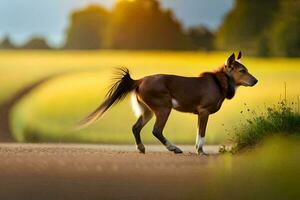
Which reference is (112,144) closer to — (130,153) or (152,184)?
(130,153)

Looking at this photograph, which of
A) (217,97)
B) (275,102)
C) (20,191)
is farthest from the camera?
(275,102)

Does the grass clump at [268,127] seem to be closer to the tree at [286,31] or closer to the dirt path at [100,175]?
the dirt path at [100,175]

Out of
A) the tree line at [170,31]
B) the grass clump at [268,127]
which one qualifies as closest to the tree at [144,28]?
the tree line at [170,31]

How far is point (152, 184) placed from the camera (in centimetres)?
611

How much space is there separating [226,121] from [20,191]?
2.62 meters

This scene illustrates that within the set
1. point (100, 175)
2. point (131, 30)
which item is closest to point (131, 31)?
point (131, 30)

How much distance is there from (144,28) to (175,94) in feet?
3.86

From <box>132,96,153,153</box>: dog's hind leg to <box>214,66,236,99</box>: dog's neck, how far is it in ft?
2.20

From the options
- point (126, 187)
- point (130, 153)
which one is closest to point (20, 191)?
point (126, 187)

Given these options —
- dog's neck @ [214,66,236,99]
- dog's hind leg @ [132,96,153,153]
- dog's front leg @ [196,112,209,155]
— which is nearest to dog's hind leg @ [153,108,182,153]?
dog's hind leg @ [132,96,153,153]

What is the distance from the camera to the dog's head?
23.4ft

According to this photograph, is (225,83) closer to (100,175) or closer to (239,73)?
(239,73)

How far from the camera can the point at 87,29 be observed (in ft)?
26.2

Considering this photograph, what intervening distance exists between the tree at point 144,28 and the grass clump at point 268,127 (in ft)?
4.39
